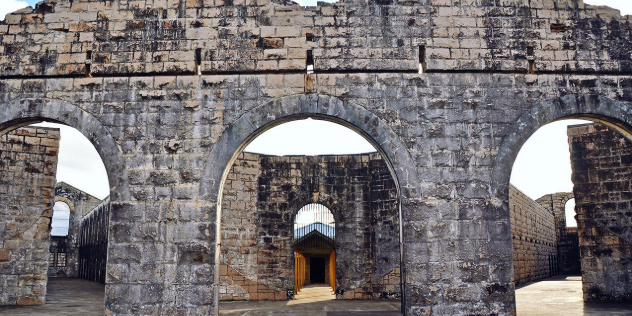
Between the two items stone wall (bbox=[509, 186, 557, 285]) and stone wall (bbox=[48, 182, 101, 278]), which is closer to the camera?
stone wall (bbox=[509, 186, 557, 285])

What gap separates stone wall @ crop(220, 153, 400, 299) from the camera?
1215 centimetres

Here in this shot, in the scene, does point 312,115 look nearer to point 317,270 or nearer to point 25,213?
point 25,213

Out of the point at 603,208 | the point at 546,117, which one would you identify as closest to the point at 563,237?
the point at 603,208

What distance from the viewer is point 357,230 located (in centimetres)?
1250

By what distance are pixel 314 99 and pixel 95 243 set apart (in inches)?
617

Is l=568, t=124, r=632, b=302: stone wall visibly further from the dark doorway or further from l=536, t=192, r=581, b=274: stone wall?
l=536, t=192, r=581, b=274: stone wall

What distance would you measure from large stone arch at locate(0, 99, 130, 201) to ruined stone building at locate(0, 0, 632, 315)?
0.02m

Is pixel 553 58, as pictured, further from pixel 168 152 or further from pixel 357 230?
pixel 357 230

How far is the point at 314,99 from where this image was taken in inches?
274

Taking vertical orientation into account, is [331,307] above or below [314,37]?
below

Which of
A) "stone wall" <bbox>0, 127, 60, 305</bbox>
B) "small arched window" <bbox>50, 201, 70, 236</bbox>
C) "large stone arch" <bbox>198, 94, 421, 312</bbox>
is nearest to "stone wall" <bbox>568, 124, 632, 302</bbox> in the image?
"large stone arch" <bbox>198, 94, 421, 312</bbox>

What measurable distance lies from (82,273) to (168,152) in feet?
64.8

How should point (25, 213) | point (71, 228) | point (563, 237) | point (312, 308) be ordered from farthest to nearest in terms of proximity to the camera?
1. point (71, 228)
2. point (563, 237)
3. point (312, 308)
4. point (25, 213)

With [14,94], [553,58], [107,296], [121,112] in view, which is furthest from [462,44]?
[14,94]
